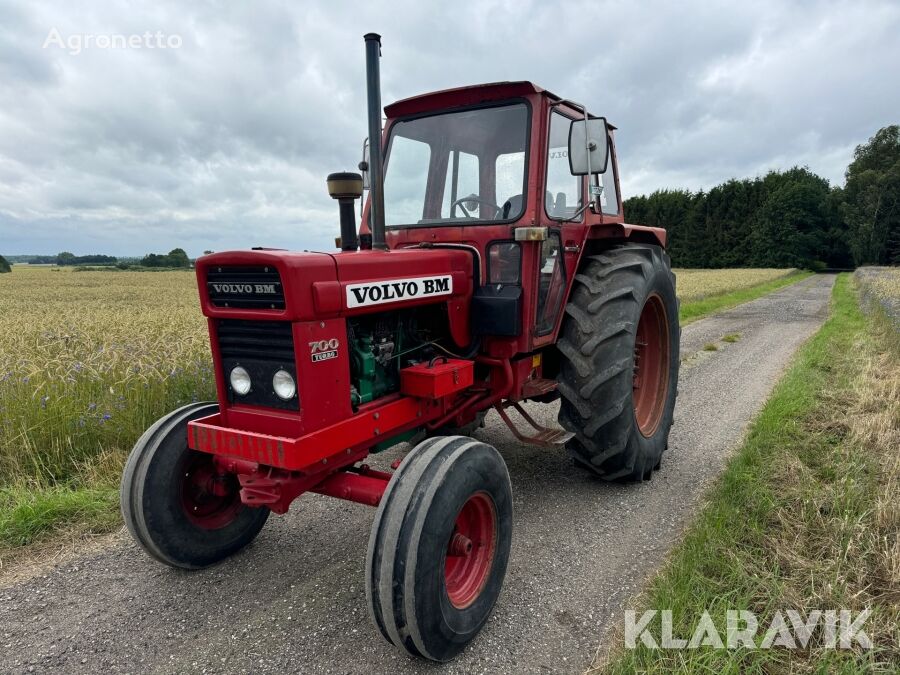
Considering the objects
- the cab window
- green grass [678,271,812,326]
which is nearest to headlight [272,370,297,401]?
the cab window

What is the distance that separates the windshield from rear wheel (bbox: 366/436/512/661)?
1.56 m

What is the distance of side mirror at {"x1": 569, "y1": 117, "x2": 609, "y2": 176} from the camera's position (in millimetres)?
3123

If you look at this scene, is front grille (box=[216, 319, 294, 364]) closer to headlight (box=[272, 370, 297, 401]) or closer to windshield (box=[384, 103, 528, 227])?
headlight (box=[272, 370, 297, 401])

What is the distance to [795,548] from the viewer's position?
2.75m

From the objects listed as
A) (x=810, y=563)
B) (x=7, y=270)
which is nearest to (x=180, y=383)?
(x=810, y=563)

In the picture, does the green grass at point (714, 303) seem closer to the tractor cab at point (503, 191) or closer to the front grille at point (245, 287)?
the tractor cab at point (503, 191)

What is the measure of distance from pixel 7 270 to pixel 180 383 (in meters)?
41.4

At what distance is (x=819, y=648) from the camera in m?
2.10

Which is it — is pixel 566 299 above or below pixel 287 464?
above

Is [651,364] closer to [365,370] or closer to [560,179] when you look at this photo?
[560,179]

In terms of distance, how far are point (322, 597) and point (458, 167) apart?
2.58 m

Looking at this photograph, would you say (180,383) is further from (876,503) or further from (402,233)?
(876,503)

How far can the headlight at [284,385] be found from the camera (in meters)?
2.39

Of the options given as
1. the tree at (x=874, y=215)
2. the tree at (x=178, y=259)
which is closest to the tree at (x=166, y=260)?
the tree at (x=178, y=259)
